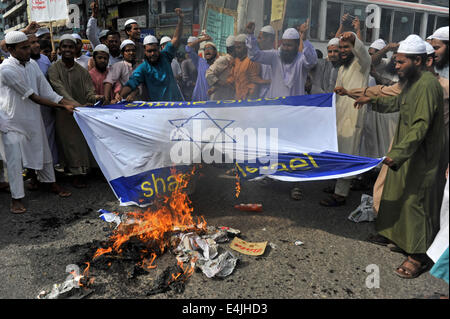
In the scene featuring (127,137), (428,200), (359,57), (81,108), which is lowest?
(428,200)

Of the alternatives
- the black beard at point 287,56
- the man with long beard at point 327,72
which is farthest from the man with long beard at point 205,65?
the man with long beard at point 327,72

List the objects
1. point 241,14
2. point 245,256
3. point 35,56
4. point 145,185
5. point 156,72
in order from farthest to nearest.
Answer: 1. point 241,14
2. point 35,56
3. point 156,72
4. point 145,185
5. point 245,256

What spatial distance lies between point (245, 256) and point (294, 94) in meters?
2.80

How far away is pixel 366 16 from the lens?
828 cm

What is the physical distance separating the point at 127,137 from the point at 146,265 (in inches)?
61.0

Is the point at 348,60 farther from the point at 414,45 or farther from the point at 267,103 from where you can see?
the point at 414,45

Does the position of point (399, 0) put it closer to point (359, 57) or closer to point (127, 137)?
point (359, 57)

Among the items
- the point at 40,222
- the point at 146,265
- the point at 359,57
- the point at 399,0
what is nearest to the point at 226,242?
the point at 146,265

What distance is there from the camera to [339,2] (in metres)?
8.30

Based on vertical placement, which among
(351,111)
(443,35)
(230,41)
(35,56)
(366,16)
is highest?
(366,16)

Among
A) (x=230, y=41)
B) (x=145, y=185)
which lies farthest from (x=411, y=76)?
(x=230, y=41)

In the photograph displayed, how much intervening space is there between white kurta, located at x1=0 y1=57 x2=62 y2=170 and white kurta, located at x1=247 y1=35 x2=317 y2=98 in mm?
3009

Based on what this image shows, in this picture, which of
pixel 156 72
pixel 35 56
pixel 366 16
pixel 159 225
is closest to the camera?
pixel 159 225

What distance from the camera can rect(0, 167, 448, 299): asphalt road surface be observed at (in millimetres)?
2982
